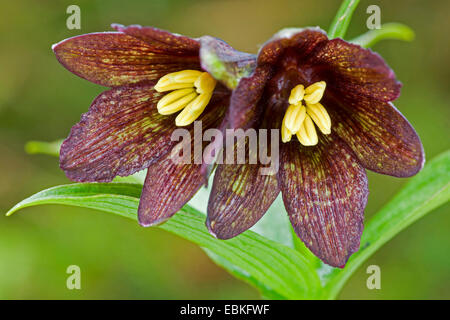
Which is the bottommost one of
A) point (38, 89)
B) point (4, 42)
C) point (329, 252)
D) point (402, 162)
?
point (329, 252)

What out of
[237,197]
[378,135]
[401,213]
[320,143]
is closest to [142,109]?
[237,197]

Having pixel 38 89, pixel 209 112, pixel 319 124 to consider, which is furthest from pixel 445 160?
pixel 38 89

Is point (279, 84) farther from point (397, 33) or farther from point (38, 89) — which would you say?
point (38, 89)

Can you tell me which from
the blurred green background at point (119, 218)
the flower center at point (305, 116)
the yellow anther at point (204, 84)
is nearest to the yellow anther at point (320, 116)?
the flower center at point (305, 116)

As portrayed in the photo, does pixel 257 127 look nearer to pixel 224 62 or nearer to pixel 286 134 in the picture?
pixel 286 134

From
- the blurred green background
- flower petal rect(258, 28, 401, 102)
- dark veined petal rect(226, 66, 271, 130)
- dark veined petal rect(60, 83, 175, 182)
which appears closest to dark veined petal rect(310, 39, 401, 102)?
flower petal rect(258, 28, 401, 102)

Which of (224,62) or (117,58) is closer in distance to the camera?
(224,62)
